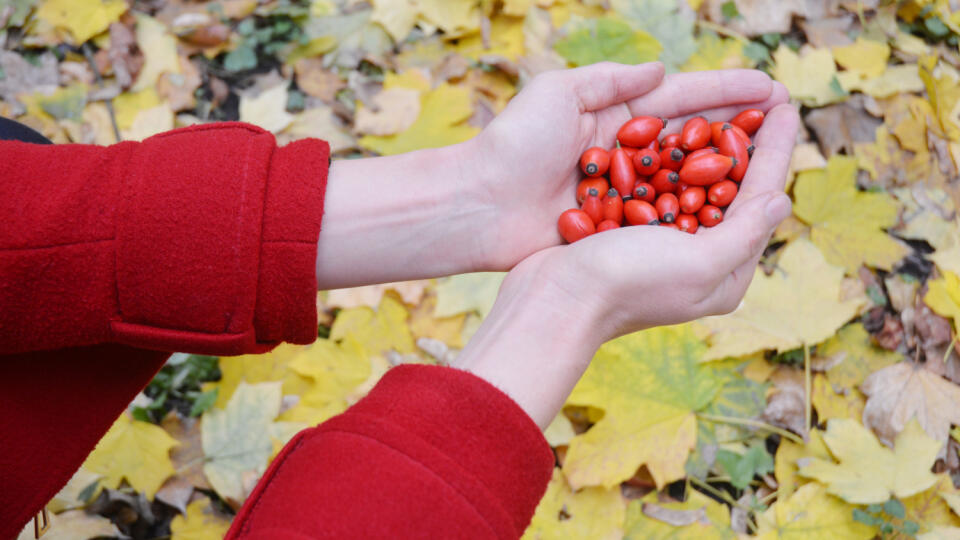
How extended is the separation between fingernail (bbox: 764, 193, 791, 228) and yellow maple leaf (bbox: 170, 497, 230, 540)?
1620mm

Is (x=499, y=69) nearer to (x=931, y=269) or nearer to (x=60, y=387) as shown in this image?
(x=931, y=269)

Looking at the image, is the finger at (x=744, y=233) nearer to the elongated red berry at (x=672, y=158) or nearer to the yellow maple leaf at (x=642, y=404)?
the elongated red berry at (x=672, y=158)

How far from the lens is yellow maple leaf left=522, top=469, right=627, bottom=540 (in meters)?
1.77

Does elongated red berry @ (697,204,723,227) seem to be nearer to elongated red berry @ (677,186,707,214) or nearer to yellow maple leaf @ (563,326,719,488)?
elongated red berry @ (677,186,707,214)

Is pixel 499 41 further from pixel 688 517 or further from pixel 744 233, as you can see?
pixel 688 517

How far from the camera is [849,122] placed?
2434mm

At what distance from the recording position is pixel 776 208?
4.86ft

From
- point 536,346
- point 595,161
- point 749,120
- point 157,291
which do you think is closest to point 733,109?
point 749,120

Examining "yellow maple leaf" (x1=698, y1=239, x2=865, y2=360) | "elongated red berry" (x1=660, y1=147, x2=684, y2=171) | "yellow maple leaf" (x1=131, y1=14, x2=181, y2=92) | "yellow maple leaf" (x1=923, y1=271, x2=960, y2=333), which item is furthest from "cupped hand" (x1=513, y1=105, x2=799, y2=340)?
"yellow maple leaf" (x1=131, y1=14, x2=181, y2=92)

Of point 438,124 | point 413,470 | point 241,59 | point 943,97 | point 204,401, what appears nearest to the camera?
point 413,470

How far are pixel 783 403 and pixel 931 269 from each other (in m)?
0.71

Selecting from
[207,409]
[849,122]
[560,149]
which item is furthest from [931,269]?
[207,409]

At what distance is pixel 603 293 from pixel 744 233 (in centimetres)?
33

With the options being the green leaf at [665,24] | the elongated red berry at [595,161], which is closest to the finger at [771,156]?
the elongated red berry at [595,161]
